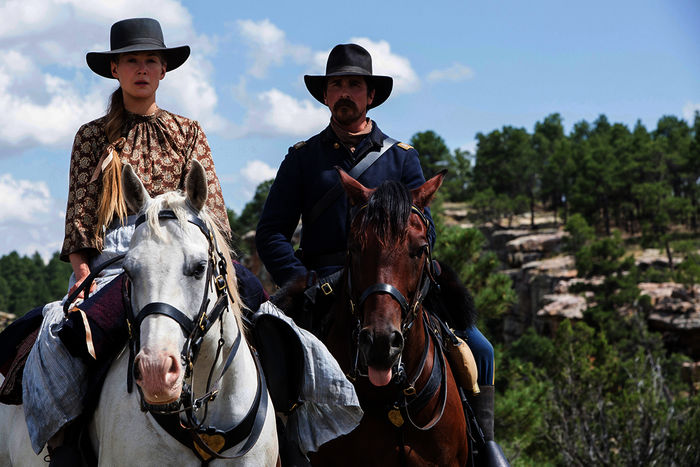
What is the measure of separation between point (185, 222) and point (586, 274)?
217 ft

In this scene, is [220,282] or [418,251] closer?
[220,282]

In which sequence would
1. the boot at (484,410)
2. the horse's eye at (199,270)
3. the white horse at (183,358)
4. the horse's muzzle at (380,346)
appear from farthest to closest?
the boot at (484,410)
the horse's muzzle at (380,346)
the horse's eye at (199,270)
the white horse at (183,358)

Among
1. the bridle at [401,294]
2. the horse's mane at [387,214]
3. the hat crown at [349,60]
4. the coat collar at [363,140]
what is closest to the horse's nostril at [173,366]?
the bridle at [401,294]

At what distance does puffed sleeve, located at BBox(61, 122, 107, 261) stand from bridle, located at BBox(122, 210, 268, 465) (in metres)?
1.12

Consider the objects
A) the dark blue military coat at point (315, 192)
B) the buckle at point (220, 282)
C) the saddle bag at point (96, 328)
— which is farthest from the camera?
the dark blue military coat at point (315, 192)

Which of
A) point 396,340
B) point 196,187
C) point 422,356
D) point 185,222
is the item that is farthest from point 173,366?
point 422,356

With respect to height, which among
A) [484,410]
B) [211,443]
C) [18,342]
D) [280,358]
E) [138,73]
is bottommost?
[484,410]

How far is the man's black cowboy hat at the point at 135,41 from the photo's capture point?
495cm

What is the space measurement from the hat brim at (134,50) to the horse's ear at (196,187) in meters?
1.41

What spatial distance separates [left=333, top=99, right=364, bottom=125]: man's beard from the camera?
6.01m

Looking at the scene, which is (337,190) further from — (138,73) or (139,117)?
(138,73)

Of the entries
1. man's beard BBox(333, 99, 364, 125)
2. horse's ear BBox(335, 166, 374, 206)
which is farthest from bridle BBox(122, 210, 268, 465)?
man's beard BBox(333, 99, 364, 125)

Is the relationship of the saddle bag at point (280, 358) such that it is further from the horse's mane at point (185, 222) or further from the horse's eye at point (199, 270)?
the horse's eye at point (199, 270)

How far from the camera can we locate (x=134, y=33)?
5020mm
